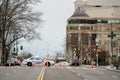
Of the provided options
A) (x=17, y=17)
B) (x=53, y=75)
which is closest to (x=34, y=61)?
(x=17, y=17)

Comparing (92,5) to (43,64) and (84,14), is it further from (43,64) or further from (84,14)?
(43,64)

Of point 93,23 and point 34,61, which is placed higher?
point 93,23

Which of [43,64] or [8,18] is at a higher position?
[8,18]

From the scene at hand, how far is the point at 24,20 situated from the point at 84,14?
10707 cm

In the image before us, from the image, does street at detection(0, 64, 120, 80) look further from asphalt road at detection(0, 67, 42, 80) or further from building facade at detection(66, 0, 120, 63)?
building facade at detection(66, 0, 120, 63)

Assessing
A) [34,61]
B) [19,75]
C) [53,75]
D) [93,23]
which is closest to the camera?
[19,75]

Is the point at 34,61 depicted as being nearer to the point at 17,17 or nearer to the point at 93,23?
the point at 17,17

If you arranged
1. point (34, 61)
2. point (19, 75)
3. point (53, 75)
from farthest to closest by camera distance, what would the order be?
point (34, 61)
point (53, 75)
point (19, 75)

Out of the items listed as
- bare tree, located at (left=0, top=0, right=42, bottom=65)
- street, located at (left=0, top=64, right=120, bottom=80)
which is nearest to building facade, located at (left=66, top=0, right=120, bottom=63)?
bare tree, located at (left=0, top=0, right=42, bottom=65)

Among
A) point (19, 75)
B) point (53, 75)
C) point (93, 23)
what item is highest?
point (93, 23)

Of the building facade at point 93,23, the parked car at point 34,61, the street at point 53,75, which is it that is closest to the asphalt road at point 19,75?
the street at point 53,75

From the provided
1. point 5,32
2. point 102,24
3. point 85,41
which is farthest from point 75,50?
point 5,32

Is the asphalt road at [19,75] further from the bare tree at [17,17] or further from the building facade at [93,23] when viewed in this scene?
the building facade at [93,23]

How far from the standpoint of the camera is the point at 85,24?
182m
